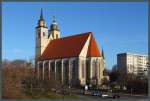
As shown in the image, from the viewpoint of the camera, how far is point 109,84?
11359mm

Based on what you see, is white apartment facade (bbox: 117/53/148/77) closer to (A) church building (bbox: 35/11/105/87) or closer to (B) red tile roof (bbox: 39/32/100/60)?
(A) church building (bbox: 35/11/105/87)

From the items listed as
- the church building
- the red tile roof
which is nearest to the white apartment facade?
the church building

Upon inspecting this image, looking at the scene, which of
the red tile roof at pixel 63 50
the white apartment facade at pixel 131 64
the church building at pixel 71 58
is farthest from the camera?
the red tile roof at pixel 63 50

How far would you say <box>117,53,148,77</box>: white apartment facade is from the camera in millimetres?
9548

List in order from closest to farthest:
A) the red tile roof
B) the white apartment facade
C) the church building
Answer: the white apartment facade, the church building, the red tile roof

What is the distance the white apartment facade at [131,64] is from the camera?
9.55m

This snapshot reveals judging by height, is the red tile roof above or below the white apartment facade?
above

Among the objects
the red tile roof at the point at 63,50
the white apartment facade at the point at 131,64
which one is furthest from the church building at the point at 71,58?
the white apartment facade at the point at 131,64

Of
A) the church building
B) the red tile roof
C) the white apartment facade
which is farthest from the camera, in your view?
the red tile roof

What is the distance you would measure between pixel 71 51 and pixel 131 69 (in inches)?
115

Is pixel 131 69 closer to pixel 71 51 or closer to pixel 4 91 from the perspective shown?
pixel 71 51

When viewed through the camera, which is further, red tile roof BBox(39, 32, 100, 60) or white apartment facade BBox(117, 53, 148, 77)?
red tile roof BBox(39, 32, 100, 60)

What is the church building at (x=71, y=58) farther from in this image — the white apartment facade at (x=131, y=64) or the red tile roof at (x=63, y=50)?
the white apartment facade at (x=131, y=64)

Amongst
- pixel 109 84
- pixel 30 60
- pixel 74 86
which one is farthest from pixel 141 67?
pixel 30 60
